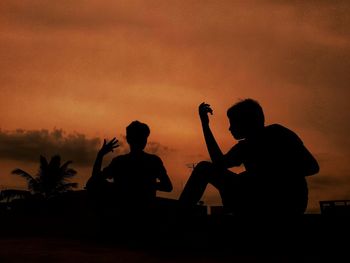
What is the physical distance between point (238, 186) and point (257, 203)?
216 millimetres

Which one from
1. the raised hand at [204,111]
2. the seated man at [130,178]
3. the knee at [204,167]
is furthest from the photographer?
the seated man at [130,178]

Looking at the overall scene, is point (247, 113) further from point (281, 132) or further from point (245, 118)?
point (281, 132)

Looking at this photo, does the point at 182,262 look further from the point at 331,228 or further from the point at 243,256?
the point at 331,228

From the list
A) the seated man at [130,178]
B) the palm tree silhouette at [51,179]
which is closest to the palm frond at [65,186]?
the palm tree silhouette at [51,179]

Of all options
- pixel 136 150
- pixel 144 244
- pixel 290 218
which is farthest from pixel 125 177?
pixel 290 218

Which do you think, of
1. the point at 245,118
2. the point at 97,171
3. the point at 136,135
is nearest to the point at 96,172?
the point at 97,171

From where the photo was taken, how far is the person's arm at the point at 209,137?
3.39m

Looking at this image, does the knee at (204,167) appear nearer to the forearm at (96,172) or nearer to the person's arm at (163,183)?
the person's arm at (163,183)

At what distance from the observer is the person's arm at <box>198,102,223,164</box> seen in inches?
134

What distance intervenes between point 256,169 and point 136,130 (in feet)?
5.11

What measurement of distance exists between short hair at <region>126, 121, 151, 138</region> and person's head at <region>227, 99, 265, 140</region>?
1189 mm

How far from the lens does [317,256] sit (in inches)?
119

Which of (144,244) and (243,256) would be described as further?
(144,244)

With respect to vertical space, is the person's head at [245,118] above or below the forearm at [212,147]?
above
